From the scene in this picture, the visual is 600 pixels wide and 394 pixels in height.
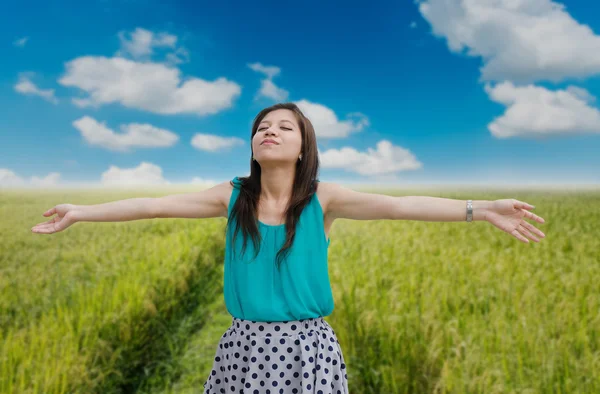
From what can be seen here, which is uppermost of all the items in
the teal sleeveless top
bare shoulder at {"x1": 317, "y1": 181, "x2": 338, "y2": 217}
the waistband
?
bare shoulder at {"x1": 317, "y1": 181, "x2": 338, "y2": 217}

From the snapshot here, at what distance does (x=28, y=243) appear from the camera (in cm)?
675

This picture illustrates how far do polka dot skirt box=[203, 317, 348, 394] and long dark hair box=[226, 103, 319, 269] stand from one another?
1.07ft

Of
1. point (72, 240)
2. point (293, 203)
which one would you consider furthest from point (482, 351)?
point (72, 240)

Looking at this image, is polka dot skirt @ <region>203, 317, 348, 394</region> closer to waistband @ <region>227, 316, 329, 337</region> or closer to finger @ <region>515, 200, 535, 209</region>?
waistband @ <region>227, 316, 329, 337</region>

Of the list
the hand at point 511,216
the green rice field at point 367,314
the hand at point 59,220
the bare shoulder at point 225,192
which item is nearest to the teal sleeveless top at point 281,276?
the bare shoulder at point 225,192

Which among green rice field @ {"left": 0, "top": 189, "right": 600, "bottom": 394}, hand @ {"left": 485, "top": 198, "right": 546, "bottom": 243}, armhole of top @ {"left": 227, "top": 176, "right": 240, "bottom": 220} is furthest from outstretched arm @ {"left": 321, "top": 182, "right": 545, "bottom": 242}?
green rice field @ {"left": 0, "top": 189, "right": 600, "bottom": 394}

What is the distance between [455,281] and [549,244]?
2.39 m

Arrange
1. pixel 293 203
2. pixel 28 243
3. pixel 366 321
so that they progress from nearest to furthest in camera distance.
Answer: pixel 293 203 < pixel 366 321 < pixel 28 243

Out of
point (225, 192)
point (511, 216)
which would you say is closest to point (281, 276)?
point (225, 192)

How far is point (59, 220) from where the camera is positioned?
2697 mm

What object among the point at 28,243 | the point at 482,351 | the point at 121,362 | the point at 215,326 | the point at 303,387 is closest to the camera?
the point at 303,387

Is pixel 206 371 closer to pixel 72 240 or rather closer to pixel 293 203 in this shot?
pixel 293 203

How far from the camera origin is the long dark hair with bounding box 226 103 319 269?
2266 millimetres

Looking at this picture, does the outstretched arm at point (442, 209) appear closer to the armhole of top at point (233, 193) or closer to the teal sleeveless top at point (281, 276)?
the teal sleeveless top at point (281, 276)
